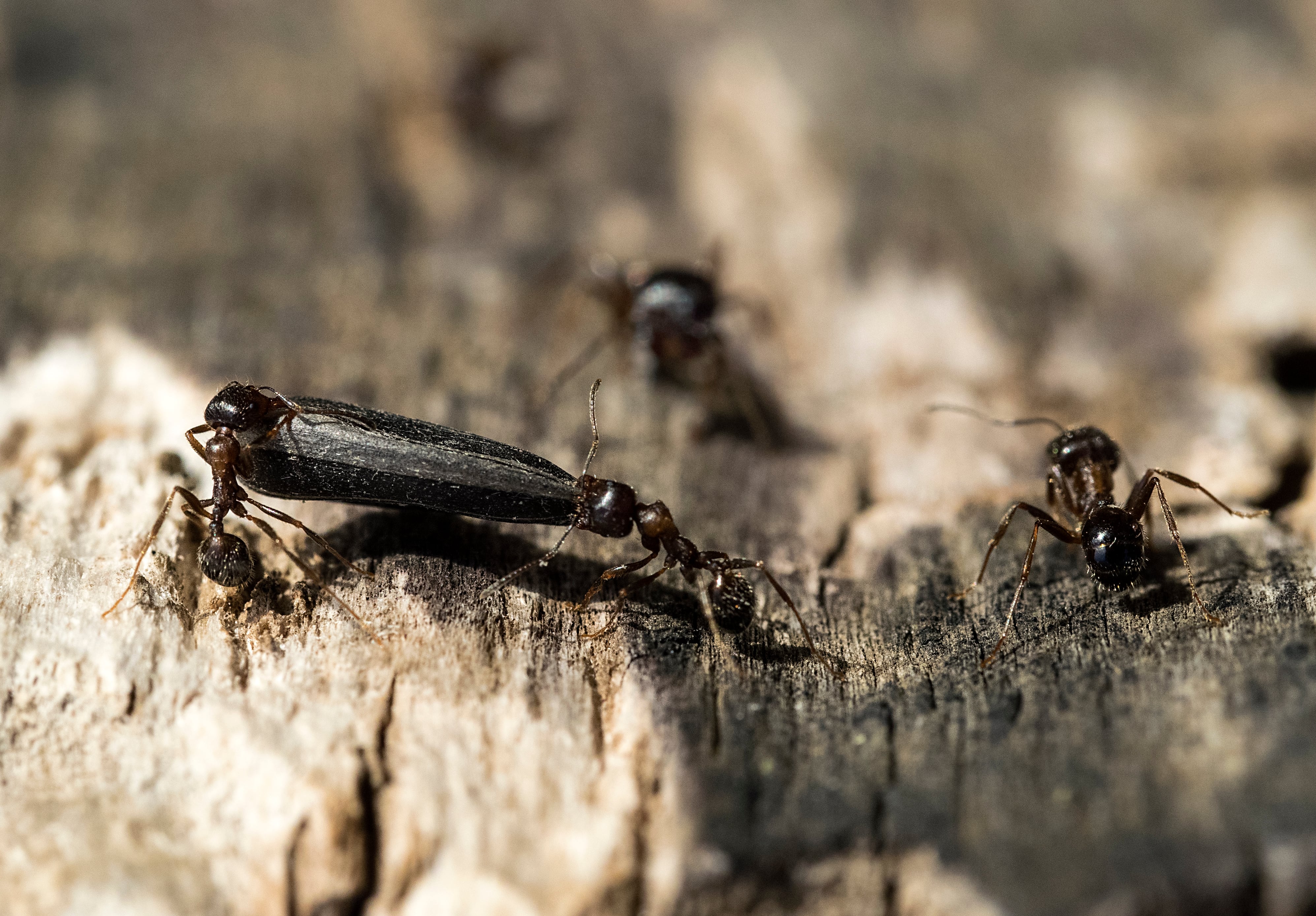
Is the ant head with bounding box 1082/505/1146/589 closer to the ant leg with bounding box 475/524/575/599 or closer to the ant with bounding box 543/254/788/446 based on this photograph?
the ant with bounding box 543/254/788/446

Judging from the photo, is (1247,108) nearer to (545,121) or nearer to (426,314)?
(545,121)

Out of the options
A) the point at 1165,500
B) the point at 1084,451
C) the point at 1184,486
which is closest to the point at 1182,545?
the point at 1165,500

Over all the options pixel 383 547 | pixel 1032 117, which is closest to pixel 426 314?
pixel 383 547

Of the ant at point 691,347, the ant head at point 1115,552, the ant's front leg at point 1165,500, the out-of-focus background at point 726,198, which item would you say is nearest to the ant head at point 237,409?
the out-of-focus background at point 726,198

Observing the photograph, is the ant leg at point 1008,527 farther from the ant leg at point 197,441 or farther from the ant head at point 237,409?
the ant leg at point 197,441

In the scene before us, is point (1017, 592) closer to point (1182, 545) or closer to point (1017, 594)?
point (1017, 594)

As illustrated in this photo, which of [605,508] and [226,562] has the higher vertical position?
[605,508]
